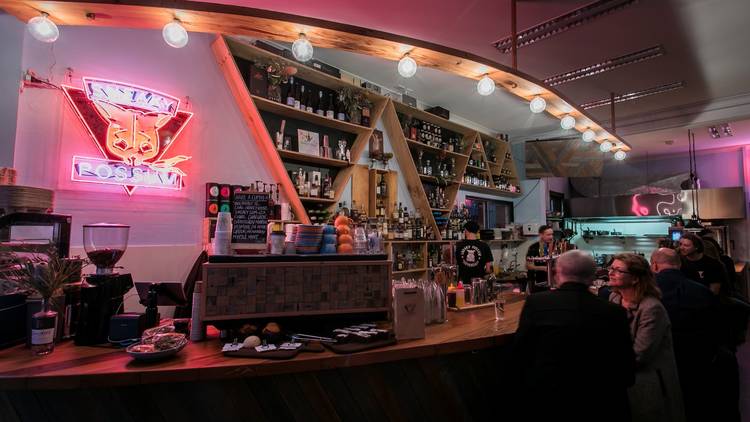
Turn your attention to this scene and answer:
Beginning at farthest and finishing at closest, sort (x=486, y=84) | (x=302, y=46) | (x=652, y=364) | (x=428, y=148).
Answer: (x=428, y=148)
(x=486, y=84)
(x=302, y=46)
(x=652, y=364)

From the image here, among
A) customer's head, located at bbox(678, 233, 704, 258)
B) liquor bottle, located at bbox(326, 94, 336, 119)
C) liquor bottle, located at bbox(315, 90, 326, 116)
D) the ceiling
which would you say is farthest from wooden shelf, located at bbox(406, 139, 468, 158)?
customer's head, located at bbox(678, 233, 704, 258)

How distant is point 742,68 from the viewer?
457 cm

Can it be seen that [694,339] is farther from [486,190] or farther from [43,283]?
[486,190]

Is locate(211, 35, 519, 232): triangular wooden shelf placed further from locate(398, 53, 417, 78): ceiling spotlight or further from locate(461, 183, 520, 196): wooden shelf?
locate(398, 53, 417, 78): ceiling spotlight

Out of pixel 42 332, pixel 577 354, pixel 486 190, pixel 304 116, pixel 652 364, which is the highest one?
pixel 304 116

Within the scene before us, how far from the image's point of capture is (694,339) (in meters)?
2.58

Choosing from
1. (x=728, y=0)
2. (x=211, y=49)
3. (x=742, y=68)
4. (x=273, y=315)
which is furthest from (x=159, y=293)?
(x=742, y=68)

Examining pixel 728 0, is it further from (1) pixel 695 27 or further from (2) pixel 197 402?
(2) pixel 197 402

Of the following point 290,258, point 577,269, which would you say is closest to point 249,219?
point 290,258

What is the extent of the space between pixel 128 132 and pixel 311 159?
1716mm

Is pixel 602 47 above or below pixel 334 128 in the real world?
above

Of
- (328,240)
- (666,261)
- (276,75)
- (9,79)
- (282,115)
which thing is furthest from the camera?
(282,115)

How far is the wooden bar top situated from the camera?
1465 mm

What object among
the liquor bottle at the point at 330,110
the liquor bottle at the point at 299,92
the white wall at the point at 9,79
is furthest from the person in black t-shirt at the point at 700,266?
the white wall at the point at 9,79
